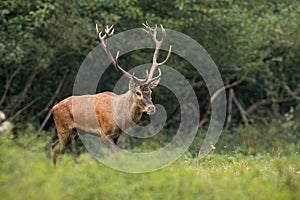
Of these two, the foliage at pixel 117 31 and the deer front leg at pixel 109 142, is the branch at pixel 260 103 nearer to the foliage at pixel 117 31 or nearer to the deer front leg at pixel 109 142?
the foliage at pixel 117 31

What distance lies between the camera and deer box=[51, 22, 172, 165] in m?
11.4

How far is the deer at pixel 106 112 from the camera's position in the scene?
11.4 m

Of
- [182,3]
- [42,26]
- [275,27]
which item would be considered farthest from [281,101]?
[42,26]

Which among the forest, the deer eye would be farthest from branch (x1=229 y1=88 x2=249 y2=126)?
the deer eye

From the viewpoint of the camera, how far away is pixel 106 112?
11.6 metres

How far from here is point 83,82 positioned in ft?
55.1

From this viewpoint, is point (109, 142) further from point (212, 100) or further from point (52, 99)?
point (212, 100)

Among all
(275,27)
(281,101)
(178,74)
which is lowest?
(281,101)

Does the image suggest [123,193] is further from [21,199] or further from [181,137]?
[181,137]

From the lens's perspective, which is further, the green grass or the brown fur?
the brown fur

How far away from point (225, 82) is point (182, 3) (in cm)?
464

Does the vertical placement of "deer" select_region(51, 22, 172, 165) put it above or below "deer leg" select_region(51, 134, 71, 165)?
above

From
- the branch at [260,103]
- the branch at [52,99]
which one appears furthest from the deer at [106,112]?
the branch at [260,103]

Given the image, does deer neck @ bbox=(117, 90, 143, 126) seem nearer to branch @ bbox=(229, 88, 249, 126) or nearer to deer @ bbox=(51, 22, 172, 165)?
deer @ bbox=(51, 22, 172, 165)
